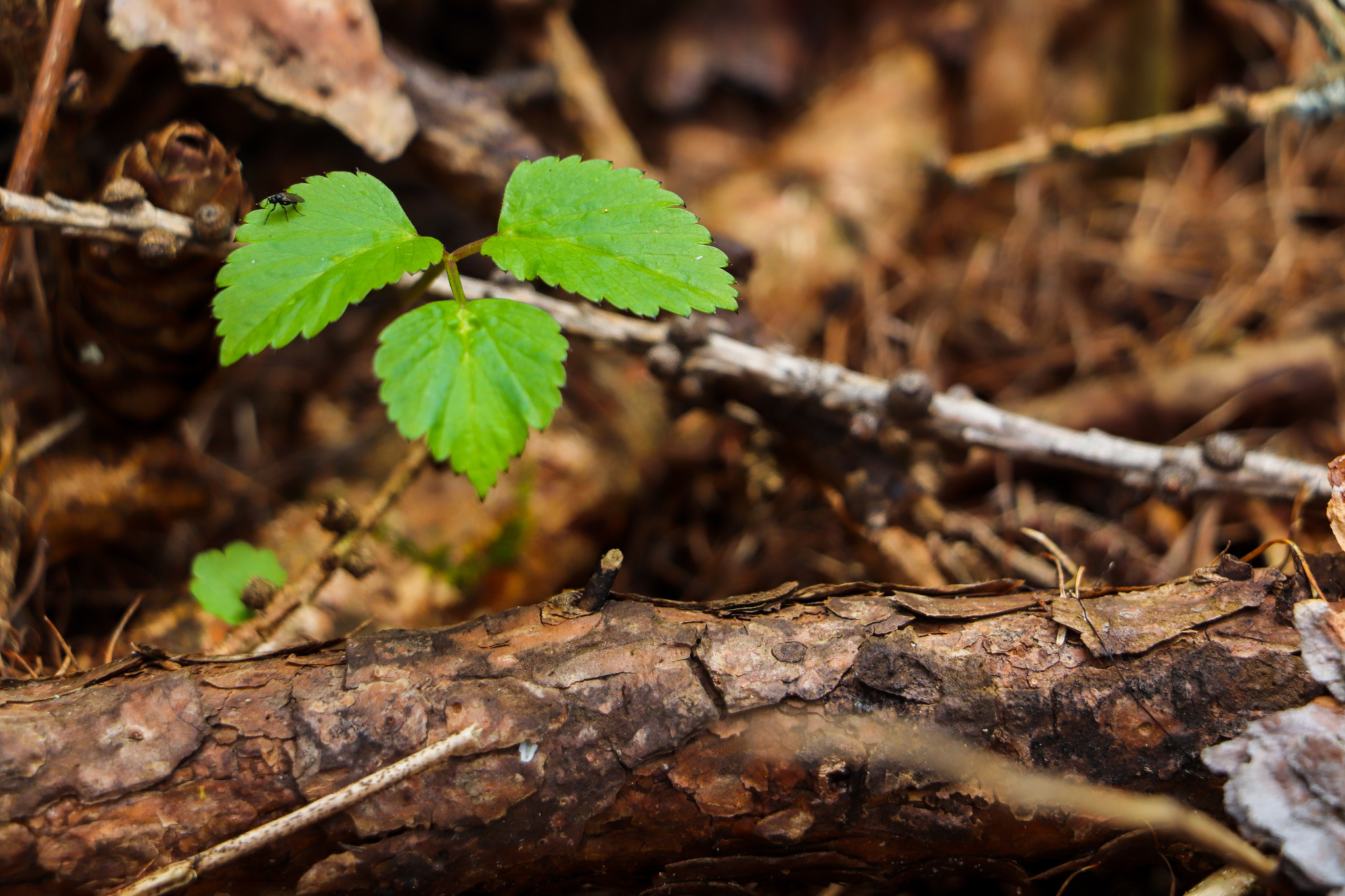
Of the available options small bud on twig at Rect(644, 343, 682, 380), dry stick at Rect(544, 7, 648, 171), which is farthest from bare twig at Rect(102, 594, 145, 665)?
dry stick at Rect(544, 7, 648, 171)

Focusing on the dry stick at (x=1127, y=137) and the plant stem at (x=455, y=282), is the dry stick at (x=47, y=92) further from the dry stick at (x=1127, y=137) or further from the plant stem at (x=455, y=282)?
the dry stick at (x=1127, y=137)

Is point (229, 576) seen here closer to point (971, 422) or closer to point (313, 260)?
point (313, 260)

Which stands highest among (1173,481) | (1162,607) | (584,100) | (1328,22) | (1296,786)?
(1328,22)

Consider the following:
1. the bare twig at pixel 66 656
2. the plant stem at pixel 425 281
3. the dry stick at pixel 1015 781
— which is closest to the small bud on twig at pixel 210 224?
the plant stem at pixel 425 281

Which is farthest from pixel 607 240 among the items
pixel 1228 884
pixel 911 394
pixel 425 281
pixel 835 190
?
pixel 835 190

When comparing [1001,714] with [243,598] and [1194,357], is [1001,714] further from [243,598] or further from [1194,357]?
[1194,357]

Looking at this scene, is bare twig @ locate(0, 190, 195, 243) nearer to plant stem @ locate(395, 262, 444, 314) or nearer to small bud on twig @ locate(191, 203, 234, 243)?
small bud on twig @ locate(191, 203, 234, 243)
